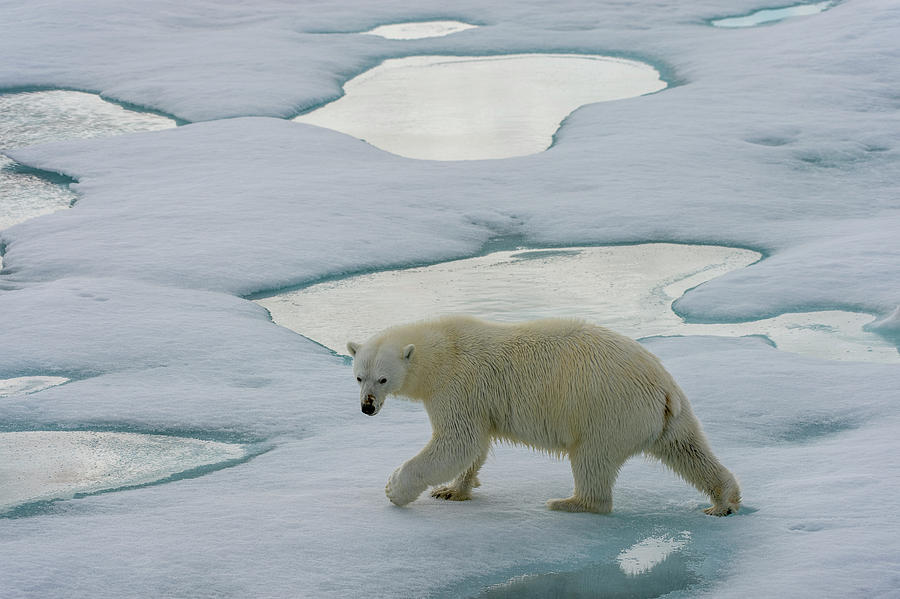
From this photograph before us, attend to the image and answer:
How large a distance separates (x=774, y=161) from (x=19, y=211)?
748 centimetres

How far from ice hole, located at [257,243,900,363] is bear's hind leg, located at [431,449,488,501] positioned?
8.15 feet

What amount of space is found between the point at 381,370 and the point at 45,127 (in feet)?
35.0

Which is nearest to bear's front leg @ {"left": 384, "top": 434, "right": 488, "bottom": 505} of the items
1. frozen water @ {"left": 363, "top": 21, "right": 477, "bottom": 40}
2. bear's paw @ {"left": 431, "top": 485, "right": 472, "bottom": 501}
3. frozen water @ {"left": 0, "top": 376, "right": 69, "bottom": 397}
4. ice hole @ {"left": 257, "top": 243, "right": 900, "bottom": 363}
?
bear's paw @ {"left": 431, "top": 485, "right": 472, "bottom": 501}

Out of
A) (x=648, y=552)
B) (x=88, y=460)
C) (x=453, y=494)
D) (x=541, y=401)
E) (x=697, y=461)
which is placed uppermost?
(x=541, y=401)

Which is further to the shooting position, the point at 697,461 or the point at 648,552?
the point at 697,461

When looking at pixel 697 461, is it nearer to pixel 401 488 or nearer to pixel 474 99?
pixel 401 488

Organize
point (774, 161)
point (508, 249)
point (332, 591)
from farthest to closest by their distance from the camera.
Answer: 1. point (774, 161)
2. point (508, 249)
3. point (332, 591)

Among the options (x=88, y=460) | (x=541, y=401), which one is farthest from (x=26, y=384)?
(x=541, y=401)

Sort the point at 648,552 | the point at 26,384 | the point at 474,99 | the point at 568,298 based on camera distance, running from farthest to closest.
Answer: the point at 474,99 < the point at 568,298 < the point at 26,384 < the point at 648,552

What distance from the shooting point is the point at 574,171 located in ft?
→ 35.5

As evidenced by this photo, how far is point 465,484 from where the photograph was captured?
4.42 metres

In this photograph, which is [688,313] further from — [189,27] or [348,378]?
[189,27]

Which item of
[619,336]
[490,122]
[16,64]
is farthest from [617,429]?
[16,64]

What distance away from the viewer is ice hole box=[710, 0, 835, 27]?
19.0m
